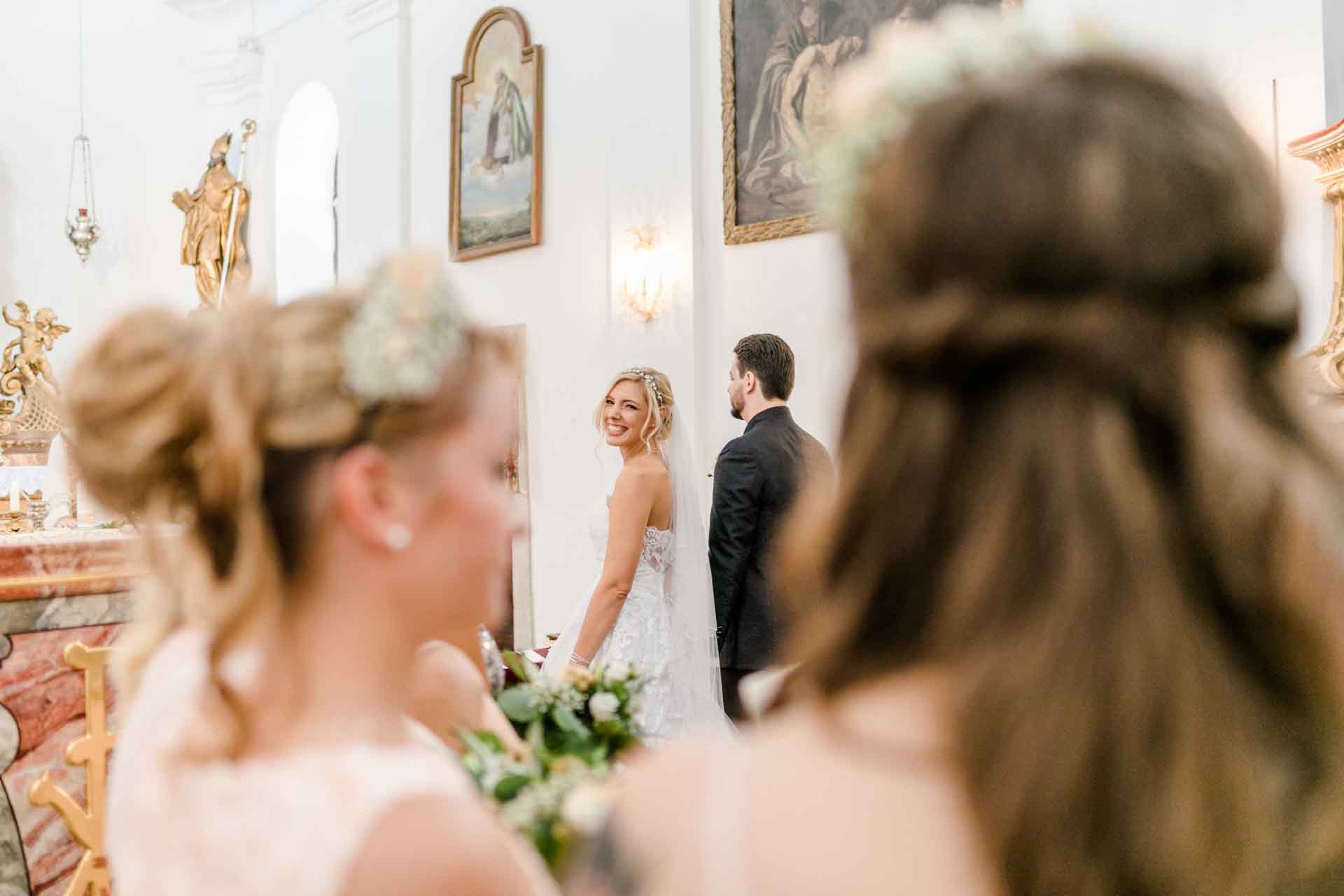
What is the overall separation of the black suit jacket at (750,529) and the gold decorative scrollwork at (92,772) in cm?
251

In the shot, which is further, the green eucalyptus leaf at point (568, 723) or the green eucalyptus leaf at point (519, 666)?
the green eucalyptus leaf at point (519, 666)

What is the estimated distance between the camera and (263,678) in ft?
3.63

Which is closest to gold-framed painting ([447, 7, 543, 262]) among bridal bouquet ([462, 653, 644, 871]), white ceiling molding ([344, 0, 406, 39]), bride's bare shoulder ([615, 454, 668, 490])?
white ceiling molding ([344, 0, 406, 39])

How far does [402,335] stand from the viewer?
3.64 feet

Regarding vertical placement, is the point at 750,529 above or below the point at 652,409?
below

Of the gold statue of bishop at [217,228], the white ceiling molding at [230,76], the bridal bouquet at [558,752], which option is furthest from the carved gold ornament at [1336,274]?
the white ceiling molding at [230,76]

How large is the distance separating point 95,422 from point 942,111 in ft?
3.10

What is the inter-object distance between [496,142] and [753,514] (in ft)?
19.8

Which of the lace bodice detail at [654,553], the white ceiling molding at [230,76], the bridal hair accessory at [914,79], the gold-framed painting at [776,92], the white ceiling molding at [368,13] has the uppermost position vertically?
the white ceiling molding at [230,76]

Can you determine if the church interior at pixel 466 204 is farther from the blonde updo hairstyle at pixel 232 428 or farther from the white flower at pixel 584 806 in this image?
the white flower at pixel 584 806

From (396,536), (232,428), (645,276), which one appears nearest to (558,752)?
(396,536)

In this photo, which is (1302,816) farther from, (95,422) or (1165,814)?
(95,422)

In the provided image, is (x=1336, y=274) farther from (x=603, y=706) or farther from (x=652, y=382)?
(x=603, y=706)

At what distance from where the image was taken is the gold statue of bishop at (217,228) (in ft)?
42.4
